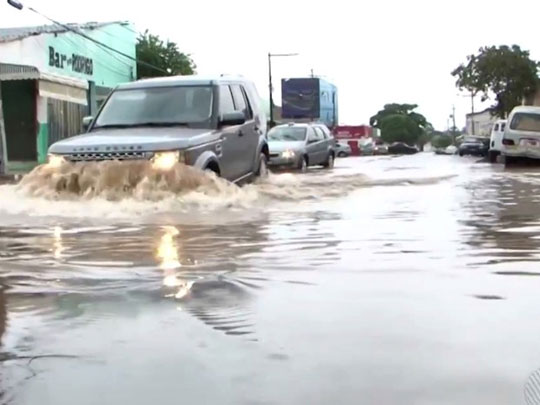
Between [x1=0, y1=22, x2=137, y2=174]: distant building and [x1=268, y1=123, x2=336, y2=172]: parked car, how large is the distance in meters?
6.36

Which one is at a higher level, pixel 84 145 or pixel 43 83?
pixel 43 83

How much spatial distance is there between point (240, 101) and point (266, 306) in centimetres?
743

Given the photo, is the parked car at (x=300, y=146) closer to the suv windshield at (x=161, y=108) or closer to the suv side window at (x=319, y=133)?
the suv side window at (x=319, y=133)

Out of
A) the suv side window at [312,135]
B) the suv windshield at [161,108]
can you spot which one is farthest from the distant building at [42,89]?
the suv windshield at [161,108]

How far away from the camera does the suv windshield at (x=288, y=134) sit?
20.5m

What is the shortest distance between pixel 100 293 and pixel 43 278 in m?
0.71

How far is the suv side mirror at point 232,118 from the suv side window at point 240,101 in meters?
0.79

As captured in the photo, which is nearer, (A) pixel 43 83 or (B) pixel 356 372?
(B) pixel 356 372

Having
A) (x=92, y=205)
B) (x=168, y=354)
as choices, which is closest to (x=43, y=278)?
(x=168, y=354)

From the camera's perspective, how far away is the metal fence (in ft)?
80.6

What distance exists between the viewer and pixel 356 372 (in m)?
3.42

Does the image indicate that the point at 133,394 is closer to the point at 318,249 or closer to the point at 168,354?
the point at 168,354

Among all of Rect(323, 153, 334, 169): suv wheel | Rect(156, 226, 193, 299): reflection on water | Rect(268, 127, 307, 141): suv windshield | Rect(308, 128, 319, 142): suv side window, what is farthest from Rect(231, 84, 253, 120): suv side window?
Rect(323, 153, 334, 169): suv wheel

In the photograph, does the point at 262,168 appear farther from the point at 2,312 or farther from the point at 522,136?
the point at 522,136
